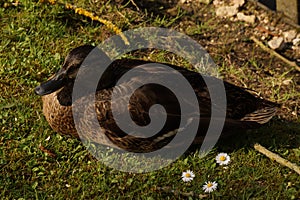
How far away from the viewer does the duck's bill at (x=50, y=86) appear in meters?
4.67

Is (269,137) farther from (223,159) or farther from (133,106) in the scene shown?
(133,106)

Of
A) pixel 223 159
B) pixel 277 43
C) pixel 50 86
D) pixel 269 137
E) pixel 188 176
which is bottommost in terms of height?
pixel 188 176

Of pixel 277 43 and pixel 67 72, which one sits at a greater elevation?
pixel 277 43

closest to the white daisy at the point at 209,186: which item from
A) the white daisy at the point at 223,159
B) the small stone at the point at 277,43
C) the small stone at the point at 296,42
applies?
the white daisy at the point at 223,159

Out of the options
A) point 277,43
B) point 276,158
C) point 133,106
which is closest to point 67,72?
point 133,106

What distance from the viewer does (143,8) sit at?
646 cm

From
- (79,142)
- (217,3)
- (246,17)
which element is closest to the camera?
(79,142)

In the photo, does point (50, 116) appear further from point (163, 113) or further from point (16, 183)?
point (163, 113)

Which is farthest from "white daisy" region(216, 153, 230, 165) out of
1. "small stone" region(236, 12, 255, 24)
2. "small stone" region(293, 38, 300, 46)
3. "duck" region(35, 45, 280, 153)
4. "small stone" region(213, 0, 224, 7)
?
"small stone" region(213, 0, 224, 7)

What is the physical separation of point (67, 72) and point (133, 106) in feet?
1.92

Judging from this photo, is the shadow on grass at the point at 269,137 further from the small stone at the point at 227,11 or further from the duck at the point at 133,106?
the small stone at the point at 227,11

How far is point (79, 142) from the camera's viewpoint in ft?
16.9

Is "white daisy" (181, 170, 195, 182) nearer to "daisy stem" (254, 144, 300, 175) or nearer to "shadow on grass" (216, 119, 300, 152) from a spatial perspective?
"shadow on grass" (216, 119, 300, 152)

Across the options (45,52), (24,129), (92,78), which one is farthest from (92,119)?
(45,52)
